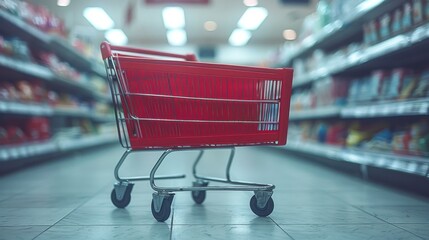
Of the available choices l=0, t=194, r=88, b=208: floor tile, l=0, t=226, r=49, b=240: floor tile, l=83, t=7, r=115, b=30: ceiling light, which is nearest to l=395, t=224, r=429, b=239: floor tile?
l=0, t=226, r=49, b=240: floor tile

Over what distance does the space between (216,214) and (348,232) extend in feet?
2.02

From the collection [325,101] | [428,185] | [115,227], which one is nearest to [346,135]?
[325,101]

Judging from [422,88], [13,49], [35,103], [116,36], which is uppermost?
[116,36]

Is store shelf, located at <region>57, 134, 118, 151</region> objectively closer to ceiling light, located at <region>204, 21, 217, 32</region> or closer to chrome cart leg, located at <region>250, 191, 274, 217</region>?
chrome cart leg, located at <region>250, 191, 274, 217</region>

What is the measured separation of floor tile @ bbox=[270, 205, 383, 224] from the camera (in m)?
1.79

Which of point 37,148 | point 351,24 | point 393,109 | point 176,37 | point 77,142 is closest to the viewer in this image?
point 393,109

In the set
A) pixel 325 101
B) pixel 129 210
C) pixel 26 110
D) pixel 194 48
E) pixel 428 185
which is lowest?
pixel 129 210

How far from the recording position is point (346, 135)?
3992 millimetres

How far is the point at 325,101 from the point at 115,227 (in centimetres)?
329

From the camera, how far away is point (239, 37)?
1451 centimetres

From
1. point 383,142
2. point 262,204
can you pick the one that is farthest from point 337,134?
point 262,204

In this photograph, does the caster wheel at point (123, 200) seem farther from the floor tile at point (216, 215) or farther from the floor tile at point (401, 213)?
the floor tile at point (401, 213)

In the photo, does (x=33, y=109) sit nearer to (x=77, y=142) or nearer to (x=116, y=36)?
(x=77, y=142)

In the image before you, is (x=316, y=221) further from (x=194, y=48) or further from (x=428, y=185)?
(x=194, y=48)
